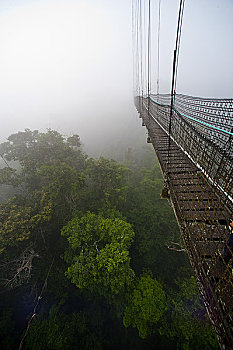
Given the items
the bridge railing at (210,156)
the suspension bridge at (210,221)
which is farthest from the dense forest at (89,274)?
the bridge railing at (210,156)

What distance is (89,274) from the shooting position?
504 centimetres

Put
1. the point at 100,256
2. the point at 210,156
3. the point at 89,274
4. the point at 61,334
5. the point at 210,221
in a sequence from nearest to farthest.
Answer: the point at 210,221
the point at 210,156
the point at 89,274
the point at 100,256
the point at 61,334

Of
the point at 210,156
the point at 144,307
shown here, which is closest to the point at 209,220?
the point at 210,156

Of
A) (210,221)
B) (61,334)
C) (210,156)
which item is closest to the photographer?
(210,221)

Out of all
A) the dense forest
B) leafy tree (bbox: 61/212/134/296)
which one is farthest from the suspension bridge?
the dense forest

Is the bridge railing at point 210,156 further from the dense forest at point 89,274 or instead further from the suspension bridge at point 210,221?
the dense forest at point 89,274

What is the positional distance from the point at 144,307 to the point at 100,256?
8.51 feet

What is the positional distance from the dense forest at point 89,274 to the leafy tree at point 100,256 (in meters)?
0.03

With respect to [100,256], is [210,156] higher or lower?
higher

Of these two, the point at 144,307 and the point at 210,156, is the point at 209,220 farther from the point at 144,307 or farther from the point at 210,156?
the point at 144,307

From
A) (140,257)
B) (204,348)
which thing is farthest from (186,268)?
(204,348)

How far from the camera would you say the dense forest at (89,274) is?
538cm

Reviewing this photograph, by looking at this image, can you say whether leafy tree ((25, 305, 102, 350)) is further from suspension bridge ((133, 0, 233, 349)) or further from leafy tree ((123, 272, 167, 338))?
suspension bridge ((133, 0, 233, 349))

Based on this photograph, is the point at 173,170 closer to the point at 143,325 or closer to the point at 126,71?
the point at 143,325
